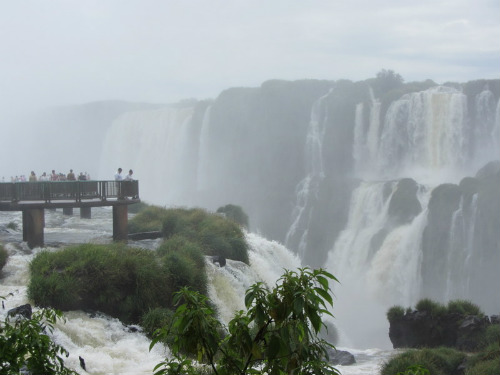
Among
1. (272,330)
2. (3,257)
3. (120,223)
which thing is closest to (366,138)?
(120,223)

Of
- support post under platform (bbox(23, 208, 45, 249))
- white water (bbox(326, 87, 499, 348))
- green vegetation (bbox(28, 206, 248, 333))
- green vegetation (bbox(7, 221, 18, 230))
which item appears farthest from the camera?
white water (bbox(326, 87, 499, 348))

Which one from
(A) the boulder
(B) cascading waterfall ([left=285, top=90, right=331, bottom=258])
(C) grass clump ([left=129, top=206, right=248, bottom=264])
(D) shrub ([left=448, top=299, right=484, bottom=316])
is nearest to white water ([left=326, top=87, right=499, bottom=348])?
(B) cascading waterfall ([left=285, top=90, right=331, bottom=258])

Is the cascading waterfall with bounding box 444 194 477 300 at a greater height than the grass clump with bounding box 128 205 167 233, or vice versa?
the grass clump with bounding box 128 205 167 233

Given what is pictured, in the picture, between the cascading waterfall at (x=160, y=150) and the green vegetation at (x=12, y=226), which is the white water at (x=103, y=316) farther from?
the cascading waterfall at (x=160, y=150)

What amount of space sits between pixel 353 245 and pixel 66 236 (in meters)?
20.9

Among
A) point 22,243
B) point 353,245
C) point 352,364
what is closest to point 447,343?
point 352,364

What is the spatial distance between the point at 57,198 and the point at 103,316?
263 inches

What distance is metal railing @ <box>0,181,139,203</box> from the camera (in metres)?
19.8

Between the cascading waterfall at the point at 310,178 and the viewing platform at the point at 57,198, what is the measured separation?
23664 mm

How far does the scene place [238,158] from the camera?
6194 cm

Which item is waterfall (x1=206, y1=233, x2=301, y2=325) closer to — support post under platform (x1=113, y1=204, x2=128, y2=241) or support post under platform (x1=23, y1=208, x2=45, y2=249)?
support post under platform (x1=113, y1=204, x2=128, y2=241)

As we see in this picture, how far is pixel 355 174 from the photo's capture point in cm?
5094

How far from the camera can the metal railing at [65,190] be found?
1975 cm

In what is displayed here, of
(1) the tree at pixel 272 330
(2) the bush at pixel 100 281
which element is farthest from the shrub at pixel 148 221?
(1) the tree at pixel 272 330
